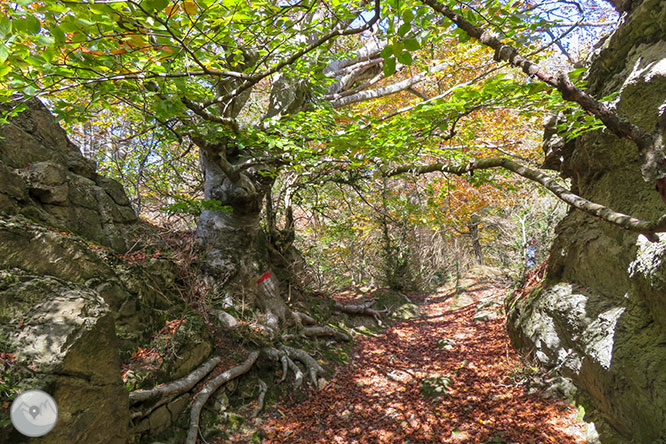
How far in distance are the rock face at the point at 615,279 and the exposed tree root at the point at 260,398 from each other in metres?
4.16

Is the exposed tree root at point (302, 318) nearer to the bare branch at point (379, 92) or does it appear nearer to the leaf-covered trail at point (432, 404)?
the leaf-covered trail at point (432, 404)

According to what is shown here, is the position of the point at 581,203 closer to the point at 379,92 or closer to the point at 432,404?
the point at 432,404

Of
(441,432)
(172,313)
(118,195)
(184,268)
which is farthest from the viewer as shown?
(118,195)

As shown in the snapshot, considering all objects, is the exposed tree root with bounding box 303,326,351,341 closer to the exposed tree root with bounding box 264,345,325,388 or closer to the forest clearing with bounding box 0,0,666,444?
the forest clearing with bounding box 0,0,666,444

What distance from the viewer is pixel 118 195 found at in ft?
19.5

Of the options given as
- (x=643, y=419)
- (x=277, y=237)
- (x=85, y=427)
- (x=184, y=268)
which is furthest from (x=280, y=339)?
(x=643, y=419)

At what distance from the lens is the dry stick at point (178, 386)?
10.9ft

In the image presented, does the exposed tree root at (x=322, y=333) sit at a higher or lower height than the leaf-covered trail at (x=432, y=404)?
higher

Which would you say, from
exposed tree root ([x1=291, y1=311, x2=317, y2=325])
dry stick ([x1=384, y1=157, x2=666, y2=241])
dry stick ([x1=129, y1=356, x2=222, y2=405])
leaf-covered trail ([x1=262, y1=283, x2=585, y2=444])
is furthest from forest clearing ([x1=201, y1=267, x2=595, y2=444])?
dry stick ([x1=384, y1=157, x2=666, y2=241])

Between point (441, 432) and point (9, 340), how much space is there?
466 centimetres

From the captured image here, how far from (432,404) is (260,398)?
2.65m

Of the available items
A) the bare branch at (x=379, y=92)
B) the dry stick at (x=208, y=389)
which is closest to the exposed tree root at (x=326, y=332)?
the dry stick at (x=208, y=389)

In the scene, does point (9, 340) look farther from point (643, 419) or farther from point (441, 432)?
point (643, 419)

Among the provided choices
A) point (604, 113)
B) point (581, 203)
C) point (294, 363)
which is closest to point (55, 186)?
point (294, 363)
